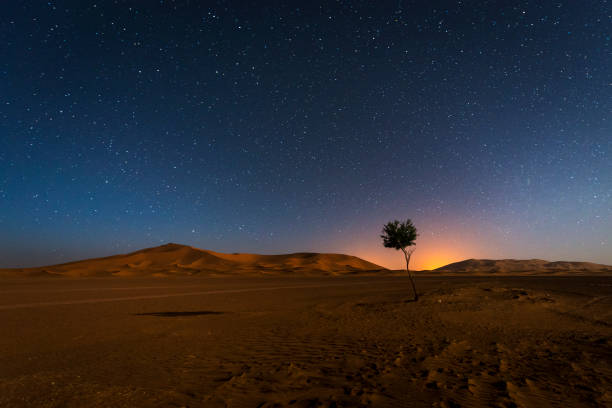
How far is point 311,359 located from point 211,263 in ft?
296

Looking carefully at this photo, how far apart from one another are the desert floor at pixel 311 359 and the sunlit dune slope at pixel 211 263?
63.9 m

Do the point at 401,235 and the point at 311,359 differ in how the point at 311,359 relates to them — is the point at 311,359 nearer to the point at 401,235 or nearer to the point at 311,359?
the point at 311,359

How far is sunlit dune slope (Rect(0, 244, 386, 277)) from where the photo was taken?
79.6 metres

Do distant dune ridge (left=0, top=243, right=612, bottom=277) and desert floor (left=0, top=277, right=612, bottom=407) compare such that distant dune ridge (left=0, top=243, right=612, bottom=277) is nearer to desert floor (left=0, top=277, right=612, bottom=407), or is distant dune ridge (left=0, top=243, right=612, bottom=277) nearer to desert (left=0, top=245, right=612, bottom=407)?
desert (left=0, top=245, right=612, bottom=407)

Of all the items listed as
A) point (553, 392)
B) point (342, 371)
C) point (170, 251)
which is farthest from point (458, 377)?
point (170, 251)

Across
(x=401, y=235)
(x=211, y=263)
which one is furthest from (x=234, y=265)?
(x=401, y=235)

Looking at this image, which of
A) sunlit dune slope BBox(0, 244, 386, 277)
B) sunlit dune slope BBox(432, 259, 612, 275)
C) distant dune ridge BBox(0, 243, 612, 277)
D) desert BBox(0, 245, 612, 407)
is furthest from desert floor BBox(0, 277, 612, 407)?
sunlit dune slope BBox(432, 259, 612, 275)

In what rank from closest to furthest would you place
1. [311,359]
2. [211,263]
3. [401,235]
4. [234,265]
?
1. [311,359]
2. [401,235]
3. [234,265]
4. [211,263]

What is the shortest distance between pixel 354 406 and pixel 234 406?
196cm

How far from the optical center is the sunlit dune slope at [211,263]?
79625 millimetres

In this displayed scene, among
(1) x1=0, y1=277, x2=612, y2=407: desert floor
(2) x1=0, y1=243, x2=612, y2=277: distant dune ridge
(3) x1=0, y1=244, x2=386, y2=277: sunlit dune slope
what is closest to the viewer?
(1) x1=0, y1=277, x2=612, y2=407: desert floor

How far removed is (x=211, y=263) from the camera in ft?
304

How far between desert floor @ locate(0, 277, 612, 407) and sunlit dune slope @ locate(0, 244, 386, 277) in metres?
63.9

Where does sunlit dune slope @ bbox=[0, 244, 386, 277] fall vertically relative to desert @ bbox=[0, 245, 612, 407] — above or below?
above
